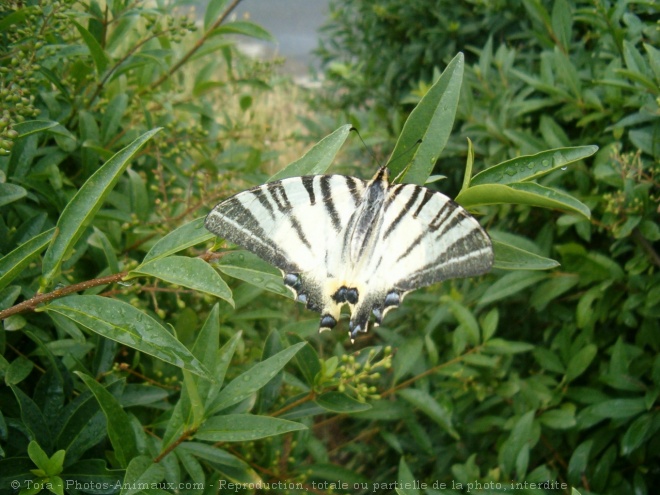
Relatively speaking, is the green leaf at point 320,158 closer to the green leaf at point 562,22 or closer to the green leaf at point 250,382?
the green leaf at point 250,382

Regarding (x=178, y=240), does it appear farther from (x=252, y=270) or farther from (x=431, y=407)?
(x=431, y=407)

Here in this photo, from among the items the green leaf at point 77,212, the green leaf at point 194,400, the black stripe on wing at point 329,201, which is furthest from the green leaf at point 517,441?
the green leaf at point 77,212

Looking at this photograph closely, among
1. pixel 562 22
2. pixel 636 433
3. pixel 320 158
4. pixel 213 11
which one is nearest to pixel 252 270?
pixel 320 158

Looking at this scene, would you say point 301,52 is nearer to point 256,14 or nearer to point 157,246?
point 256,14

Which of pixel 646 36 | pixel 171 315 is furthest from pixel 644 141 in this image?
pixel 171 315

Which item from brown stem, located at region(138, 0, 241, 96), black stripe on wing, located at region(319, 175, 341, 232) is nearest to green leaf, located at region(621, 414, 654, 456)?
black stripe on wing, located at region(319, 175, 341, 232)
